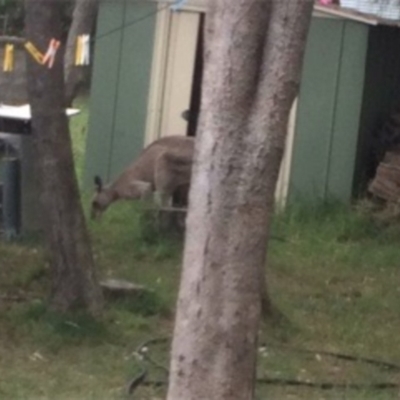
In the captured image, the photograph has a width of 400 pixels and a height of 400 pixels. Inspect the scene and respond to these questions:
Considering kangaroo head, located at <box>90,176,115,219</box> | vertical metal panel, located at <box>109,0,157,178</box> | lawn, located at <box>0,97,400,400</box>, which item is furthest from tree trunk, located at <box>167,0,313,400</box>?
vertical metal panel, located at <box>109,0,157,178</box>

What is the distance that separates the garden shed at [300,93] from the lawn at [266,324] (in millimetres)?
561

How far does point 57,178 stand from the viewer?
972cm

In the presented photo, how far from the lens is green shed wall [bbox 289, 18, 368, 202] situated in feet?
48.8

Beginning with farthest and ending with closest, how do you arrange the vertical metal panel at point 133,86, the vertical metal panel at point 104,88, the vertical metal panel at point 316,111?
the vertical metal panel at point 104,88 < the vertical metal panel at point 133,86 < the vertical metal panel at point 316,111

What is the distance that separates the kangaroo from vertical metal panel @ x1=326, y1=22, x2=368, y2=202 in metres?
2.01

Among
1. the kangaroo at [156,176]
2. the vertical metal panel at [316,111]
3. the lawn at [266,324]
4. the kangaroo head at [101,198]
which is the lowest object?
the lawn at [266,324]

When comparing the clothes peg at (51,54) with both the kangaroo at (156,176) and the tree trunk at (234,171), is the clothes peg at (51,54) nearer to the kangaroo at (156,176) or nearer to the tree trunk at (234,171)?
the kangaroo at (156,176)

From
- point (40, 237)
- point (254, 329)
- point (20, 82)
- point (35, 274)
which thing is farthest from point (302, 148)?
point (254, 329)

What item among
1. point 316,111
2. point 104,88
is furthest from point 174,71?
point 316,111

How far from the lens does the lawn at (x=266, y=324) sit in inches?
351

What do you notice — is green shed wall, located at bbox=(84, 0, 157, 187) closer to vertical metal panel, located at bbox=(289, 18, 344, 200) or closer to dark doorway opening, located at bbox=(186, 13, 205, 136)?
dark doorway opening, located at bbox=(186, 13, 205, 136)

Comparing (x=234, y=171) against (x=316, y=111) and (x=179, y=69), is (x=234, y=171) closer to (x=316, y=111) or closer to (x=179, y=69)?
(x=316, y=111)

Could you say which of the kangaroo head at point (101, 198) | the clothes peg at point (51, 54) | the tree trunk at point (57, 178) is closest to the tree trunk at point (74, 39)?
the kangaroo head at point (101, 198)

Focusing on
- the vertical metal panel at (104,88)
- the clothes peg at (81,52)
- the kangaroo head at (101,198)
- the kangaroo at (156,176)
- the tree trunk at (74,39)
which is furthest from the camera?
the vertical metal panel at (104,88)
